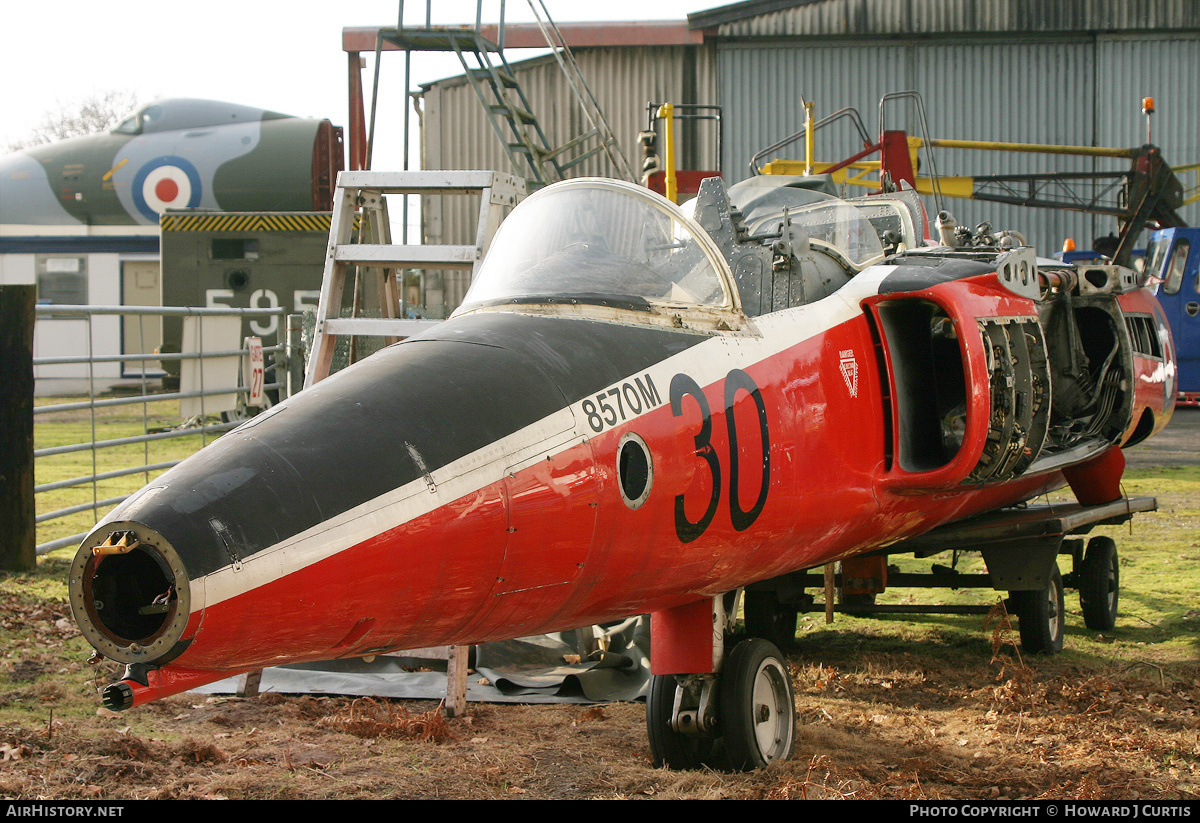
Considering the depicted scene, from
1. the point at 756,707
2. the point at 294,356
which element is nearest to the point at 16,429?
the point at 294,356

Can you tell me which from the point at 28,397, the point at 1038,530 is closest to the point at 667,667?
the point at 1038,530

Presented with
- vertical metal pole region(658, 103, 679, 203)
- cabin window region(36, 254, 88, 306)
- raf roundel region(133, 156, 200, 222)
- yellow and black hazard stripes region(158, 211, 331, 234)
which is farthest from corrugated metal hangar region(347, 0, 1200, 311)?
vertical metal pole region(658, 103, 679, 203)

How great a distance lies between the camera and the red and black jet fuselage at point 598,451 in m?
2.28

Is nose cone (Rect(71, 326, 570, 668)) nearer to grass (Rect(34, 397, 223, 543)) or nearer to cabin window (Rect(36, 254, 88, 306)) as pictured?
grass (Rect(34, 397, 223, 543))

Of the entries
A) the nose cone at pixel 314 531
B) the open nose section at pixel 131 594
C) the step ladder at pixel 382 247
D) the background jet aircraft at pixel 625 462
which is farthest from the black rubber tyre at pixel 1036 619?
the open nose section at pixel 131 594

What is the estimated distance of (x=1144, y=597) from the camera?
7191 millimetres

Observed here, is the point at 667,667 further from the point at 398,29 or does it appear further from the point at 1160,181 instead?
the point at 1160,181

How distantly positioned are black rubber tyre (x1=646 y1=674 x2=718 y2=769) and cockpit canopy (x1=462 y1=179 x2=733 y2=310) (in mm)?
1429

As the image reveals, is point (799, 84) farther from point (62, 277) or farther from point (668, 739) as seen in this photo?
point (668, 739)

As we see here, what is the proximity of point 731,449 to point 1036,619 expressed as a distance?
325cm

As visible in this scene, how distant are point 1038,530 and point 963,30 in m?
20.1

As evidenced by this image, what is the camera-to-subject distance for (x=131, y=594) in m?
2.25

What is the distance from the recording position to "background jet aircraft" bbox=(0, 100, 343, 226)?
20422 mm
